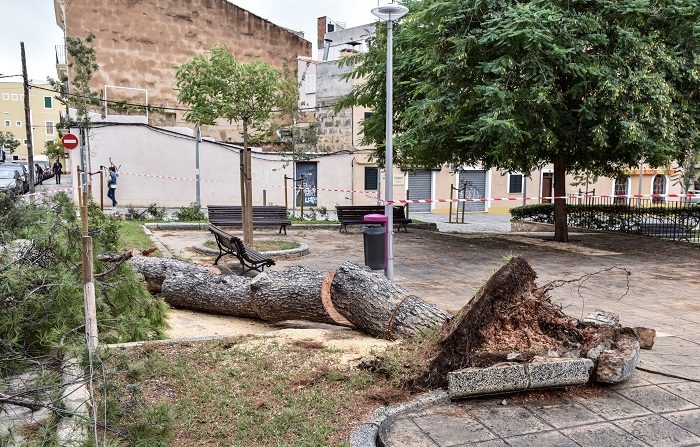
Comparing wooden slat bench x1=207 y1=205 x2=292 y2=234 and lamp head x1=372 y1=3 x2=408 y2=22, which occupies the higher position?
lamp head x1=372 y1=3 x2=408 y2=22

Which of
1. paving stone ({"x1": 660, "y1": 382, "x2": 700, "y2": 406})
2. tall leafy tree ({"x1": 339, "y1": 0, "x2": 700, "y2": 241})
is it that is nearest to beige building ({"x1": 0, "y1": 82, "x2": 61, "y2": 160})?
tall leafy tree ({"x1": 339, "y1": 0, "x2": 700, "y2": 241})

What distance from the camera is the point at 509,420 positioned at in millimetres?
3848

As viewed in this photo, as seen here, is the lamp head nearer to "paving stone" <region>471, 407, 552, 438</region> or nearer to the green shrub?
"paving stone" <region>471, 407, 552, 438</region>

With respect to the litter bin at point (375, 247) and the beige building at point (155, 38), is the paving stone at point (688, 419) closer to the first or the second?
the litter bin at point (375, 247)

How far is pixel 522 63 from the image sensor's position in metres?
10.9

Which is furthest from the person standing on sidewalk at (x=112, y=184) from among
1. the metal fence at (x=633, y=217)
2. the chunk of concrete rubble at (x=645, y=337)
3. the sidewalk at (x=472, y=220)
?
the chunk of concrete rubble at (x=645, y=337)

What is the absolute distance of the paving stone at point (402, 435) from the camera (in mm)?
3504

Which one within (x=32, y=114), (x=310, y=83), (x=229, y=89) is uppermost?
(x=32, y=114)

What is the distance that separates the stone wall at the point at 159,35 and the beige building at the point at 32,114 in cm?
5417

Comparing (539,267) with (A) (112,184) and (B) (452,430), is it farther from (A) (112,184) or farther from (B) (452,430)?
(A) (112,184)

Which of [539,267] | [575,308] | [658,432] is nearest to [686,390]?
[658,432]

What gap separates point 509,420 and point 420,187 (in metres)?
28.0

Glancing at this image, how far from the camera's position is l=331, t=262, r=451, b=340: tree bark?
538 cm

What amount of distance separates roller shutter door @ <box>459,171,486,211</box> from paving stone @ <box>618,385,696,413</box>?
93.3 ft
